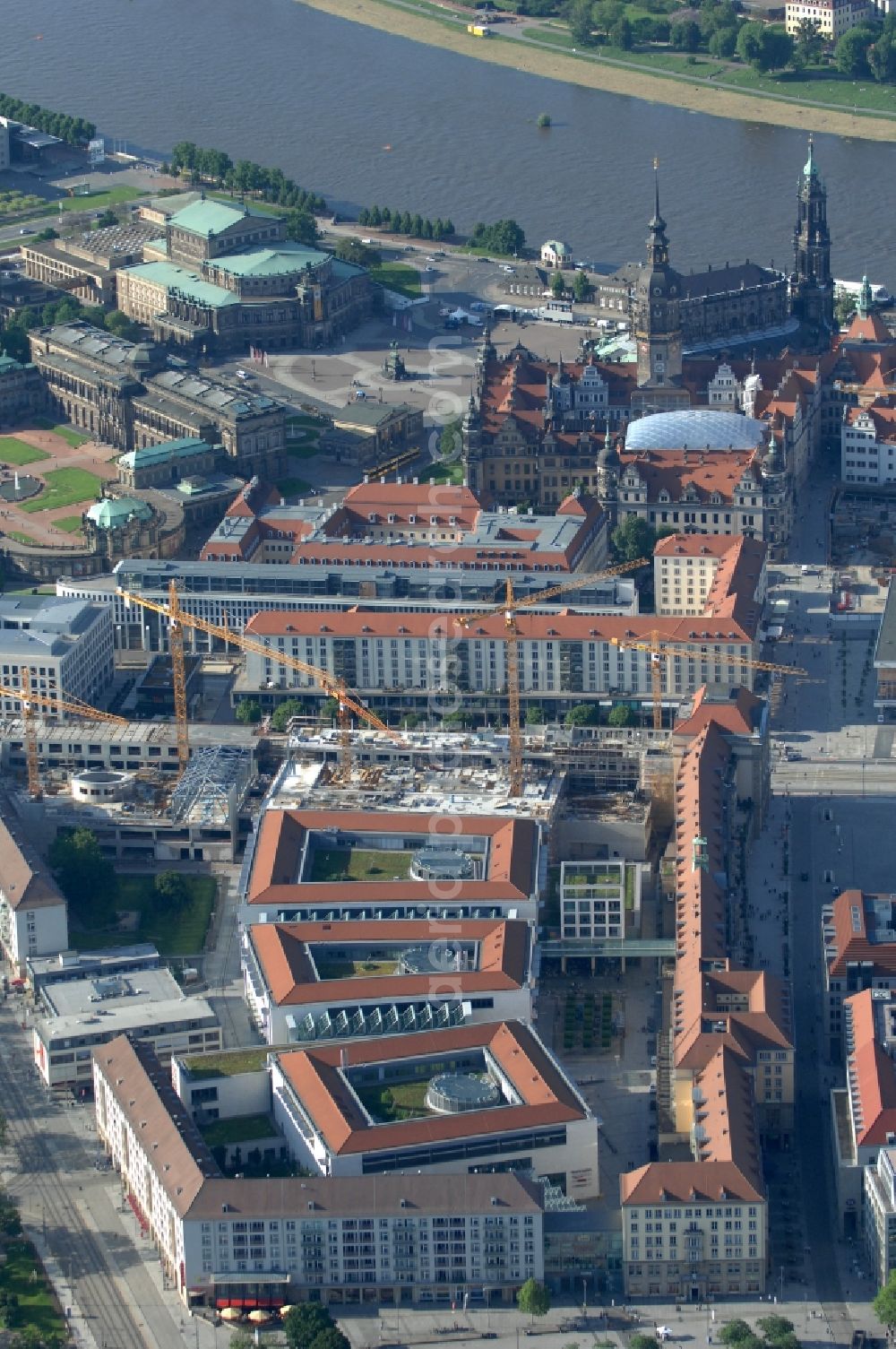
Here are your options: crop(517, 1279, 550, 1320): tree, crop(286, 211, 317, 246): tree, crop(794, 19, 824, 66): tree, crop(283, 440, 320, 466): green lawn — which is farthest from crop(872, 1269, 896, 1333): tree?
crop(794, 19, 824, 66): tree

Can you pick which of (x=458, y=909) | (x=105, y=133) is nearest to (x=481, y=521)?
(x=458, y=909)

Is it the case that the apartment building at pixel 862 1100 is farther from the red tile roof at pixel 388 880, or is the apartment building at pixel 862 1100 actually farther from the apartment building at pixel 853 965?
the red tile roof at pixel 388 880

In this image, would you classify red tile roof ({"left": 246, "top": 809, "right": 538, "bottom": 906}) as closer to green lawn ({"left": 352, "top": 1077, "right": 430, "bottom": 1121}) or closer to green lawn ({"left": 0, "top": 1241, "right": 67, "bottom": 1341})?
green lawn ({"left": 352, "top": 1077, "right": 430, "bottom": 1121})

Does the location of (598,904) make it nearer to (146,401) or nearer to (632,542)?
(632,542)

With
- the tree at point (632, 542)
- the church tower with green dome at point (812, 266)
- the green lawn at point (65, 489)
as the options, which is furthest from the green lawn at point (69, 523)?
the church tower with green dome at point (812, 266)

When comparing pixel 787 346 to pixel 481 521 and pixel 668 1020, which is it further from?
pixel 668 1020

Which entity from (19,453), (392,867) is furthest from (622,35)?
(392,867)
